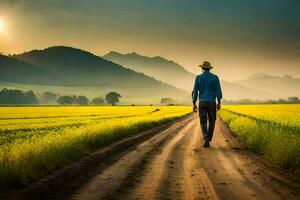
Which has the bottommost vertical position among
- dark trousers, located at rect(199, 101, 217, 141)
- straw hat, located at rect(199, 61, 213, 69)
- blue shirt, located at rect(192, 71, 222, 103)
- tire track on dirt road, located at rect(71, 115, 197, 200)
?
tire track on dirt road, located at rect(71, 115, 197, 200)

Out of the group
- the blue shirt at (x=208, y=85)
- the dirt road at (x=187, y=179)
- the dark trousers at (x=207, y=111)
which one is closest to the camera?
the dirt road at (x=187, y=179)

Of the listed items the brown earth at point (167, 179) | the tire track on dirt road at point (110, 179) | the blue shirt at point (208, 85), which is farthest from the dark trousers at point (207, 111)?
the tire track on dirt road at point (110, 179)

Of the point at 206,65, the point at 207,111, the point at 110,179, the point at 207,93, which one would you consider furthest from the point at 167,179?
the point at 206,65

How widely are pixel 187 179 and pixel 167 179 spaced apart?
1.43 ft

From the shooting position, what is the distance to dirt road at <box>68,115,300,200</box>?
778cm

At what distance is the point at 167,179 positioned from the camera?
9.27m

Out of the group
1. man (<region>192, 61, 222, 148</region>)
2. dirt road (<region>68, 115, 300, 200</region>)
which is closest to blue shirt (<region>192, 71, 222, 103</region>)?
man (<region>192, 61, 222, 148</region>)

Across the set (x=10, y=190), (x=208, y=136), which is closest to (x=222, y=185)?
(x=10, y=190)

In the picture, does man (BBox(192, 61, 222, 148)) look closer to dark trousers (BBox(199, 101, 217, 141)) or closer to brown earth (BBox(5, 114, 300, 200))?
dark trousers (BBox(199, 101, 217, 141))

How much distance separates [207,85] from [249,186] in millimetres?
9007

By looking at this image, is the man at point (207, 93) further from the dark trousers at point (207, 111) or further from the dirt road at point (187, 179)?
the dirt road at point (187, 179)

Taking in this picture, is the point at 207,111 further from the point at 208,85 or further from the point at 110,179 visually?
the point at 110,179

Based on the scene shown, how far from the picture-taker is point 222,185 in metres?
8.62

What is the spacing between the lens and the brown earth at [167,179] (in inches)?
308
